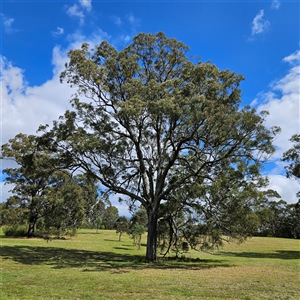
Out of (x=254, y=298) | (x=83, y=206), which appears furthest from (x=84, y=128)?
(x=254, y=298)

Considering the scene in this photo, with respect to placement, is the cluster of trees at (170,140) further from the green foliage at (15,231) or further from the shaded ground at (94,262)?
the green foliage at (15,231)

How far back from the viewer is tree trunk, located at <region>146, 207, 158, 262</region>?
18.1 metres

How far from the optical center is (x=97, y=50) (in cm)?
1962

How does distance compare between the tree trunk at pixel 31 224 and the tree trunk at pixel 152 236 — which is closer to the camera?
the tree trunk at pixel 152 236

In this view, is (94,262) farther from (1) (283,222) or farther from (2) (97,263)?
(1) (283,222)

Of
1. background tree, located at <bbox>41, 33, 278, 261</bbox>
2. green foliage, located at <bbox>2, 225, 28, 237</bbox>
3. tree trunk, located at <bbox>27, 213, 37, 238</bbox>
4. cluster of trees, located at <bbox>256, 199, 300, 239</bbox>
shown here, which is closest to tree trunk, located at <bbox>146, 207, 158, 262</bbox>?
background tree, located at <bbox>41, 33, 278, 261</bbox>

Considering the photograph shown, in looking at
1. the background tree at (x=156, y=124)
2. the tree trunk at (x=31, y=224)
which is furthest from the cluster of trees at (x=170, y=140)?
the tree trunk at (x=31, y=224)

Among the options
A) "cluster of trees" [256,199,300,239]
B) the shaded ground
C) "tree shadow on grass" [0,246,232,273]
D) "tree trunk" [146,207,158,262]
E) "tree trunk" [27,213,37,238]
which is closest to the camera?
"tree shadow on grass" [0,246,232,273]

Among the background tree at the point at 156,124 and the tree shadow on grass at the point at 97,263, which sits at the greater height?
the background tree at the point at 156,124

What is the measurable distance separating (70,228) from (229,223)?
9.77 meters

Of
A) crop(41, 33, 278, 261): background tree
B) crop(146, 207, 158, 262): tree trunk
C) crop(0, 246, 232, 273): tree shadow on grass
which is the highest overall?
crop(41, 33, 278, 261): background tree

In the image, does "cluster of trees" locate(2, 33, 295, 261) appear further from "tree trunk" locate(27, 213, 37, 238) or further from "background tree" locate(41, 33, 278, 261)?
"tree trunk" locate(27, 213, 37, 238)

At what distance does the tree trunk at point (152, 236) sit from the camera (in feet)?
59.5

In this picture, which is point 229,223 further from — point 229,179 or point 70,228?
point 70,228
